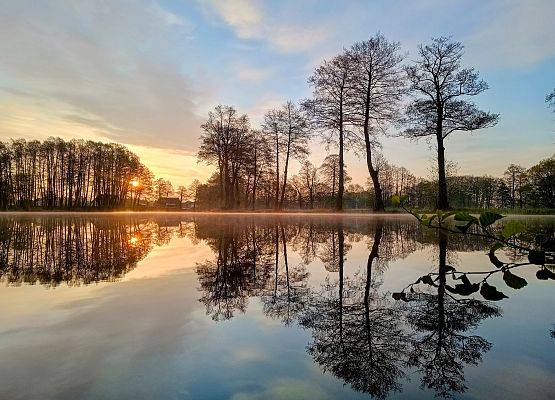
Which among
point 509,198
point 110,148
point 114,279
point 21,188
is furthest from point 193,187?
point 114,279

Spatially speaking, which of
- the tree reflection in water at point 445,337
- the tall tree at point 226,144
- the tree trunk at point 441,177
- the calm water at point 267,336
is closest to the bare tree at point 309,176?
the tall tree at point 226,144

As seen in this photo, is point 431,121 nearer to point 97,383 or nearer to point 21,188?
point 97,383

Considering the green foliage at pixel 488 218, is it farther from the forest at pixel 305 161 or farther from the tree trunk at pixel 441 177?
the tree trunk at pixel 441 177

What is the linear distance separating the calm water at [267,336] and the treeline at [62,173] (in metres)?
60.6

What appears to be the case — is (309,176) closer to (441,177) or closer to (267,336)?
(441,177)

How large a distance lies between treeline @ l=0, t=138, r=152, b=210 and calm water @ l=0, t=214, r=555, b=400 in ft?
199

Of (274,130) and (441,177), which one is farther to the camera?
(274,130)

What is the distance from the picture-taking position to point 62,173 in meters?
57.3

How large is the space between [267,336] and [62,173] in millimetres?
66489

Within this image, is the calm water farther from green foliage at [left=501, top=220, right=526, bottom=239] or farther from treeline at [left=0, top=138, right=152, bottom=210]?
treeline at [left=0, top=138, right=152, bottom=210]

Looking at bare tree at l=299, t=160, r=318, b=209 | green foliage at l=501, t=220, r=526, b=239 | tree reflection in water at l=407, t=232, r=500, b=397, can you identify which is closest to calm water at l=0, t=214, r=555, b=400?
tree reflection in water at l=407, t=232, r=500, b=397

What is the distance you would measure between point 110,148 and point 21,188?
50.5 feet

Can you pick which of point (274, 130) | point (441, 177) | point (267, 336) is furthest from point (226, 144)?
point (267, 336)

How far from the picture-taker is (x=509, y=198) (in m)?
64.9
